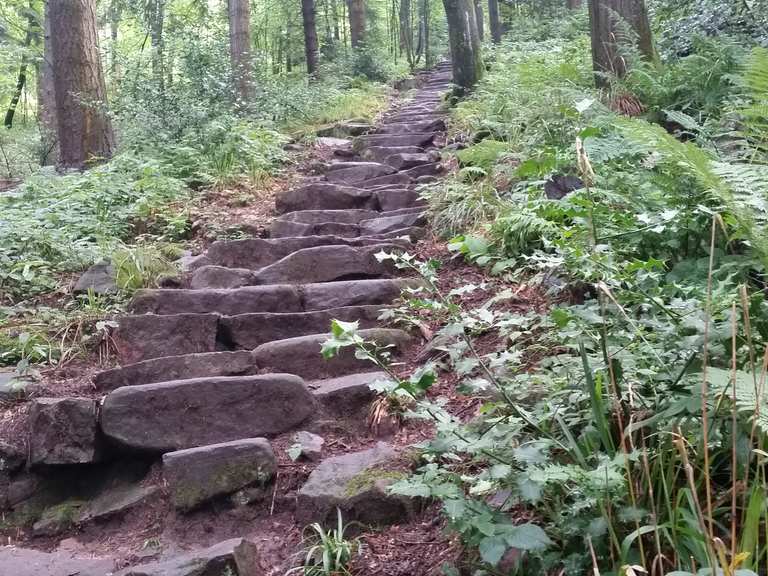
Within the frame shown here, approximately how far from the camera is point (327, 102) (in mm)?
12055

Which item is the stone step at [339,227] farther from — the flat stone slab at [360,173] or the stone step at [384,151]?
the stone step at [384,151]

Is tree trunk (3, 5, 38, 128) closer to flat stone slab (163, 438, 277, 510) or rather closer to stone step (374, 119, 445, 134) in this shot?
stone step (374, 119, 445, 134)

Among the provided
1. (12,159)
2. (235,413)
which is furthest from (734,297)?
(12,159)

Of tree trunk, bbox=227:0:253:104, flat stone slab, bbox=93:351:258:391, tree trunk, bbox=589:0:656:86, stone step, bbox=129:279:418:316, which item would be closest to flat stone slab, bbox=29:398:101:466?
flat stone slab, bbox=93:351:258:391

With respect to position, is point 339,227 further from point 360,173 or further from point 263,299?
point 360,173

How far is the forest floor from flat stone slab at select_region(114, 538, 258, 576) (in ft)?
0.54

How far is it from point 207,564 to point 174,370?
164 cm

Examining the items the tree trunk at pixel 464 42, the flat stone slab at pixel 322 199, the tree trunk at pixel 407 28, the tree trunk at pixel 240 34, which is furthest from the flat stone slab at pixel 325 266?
the tree trunk at pixel 407 28

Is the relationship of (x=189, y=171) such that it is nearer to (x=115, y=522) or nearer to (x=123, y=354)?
(x=123, y=354)

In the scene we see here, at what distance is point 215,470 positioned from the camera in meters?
3.06

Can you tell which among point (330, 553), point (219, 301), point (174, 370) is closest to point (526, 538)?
point (330, 553)

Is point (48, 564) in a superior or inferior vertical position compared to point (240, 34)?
inferior

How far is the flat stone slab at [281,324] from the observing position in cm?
441

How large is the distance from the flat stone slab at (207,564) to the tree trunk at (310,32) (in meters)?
13.7
